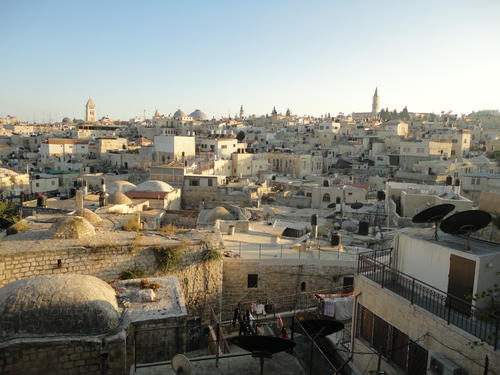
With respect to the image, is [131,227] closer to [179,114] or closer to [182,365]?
[182,365]

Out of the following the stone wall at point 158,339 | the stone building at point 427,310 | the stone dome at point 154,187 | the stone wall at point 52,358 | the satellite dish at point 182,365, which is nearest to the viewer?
the stone building at point 427,310

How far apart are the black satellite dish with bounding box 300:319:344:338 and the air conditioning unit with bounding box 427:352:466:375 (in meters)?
1.48

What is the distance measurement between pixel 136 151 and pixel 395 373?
5497 centimetres

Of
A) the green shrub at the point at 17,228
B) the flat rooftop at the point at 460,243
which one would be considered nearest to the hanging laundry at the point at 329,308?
the flat rooftop at the point at 460,243

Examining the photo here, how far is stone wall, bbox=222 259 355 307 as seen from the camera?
1342 cm

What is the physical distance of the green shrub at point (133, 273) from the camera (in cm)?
1111

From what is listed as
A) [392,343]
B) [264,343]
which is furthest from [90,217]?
[392,343]

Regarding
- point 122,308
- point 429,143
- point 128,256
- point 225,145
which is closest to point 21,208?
point 128,256

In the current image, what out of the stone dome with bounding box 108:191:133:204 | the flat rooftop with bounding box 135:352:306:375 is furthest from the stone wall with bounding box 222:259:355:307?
the stone dome with bounding box 108:191:133:204

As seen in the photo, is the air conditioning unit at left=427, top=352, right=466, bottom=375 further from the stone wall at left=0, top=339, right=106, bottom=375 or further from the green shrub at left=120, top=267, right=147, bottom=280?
the green shrub at left=120, top=267, right=147, bottom=280

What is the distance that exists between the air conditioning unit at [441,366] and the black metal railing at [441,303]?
19.6 inches

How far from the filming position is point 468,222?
22.2 feet

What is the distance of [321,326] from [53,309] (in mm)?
4447

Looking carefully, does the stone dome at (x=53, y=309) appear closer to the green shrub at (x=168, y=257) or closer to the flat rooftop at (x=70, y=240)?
the flat rooftop at (x=70, y=240)
